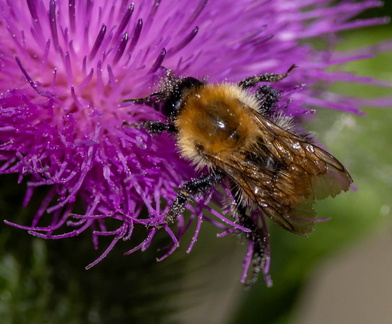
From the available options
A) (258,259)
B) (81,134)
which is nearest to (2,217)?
(81,134)

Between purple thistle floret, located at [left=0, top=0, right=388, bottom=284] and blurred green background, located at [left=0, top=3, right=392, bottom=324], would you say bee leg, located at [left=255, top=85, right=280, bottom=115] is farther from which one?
blurred green background, located at [left=0, top=3, right=392, bottom=324]

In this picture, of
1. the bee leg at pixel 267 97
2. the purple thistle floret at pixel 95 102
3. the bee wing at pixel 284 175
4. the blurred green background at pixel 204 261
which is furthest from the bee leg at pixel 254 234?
the blurred green background at pixel 204 261

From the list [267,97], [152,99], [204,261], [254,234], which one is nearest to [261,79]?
[267,97]

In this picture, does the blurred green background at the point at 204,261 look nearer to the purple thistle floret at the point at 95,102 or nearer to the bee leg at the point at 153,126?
the purple thistle floret at the point at 95,102

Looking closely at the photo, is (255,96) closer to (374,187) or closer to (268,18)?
(268,18)

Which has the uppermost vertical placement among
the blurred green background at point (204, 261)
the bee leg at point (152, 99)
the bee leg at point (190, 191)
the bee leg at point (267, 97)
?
the bee leg at point (152, 99)

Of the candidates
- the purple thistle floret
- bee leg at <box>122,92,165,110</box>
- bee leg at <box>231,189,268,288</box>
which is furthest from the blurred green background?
bee leg at <box>122,92,165,110</box>

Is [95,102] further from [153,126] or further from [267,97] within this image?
[267,97]
